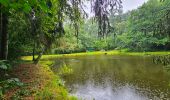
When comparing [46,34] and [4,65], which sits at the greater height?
[46,34]

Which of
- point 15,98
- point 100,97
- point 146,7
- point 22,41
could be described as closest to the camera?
point 15,98

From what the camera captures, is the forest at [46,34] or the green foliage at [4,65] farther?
the forest at [46,34]

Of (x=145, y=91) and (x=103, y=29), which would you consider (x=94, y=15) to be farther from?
(x=145, y=91)

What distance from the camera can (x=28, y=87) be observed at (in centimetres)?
1082

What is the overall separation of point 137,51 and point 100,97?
47.6 m

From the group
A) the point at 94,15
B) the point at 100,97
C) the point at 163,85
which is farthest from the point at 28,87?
the point at 163,85

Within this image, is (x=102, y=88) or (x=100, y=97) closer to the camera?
(x=100, y=97)

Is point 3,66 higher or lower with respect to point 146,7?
lower

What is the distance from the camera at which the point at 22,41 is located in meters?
20.7

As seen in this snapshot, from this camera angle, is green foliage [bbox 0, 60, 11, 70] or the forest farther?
the forest

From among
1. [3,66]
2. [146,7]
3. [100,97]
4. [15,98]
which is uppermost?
[146,7]

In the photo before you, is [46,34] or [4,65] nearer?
[4,65]

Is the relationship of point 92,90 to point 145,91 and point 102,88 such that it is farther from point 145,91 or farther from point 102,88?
point 145,91

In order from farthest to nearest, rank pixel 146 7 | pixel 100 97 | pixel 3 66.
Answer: pixel 146 7
pixel 100 97
pixel 3 66
